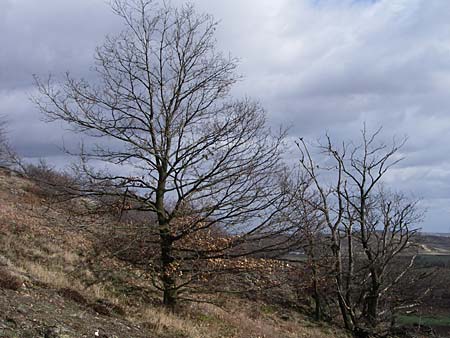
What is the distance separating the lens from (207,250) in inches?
488

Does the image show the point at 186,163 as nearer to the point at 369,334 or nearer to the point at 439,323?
the point at 369,334

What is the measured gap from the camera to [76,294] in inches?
424

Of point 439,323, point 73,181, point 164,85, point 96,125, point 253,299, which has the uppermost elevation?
point 164,85

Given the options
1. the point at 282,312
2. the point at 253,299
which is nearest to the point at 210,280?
the point at 253,299

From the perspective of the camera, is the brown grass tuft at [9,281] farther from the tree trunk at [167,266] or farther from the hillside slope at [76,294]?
the tree trunk at [167,266]

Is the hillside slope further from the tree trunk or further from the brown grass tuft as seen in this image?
the tree trunk

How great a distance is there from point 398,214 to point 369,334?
647cm

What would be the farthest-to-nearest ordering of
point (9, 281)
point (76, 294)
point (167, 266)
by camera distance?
point (167, 266) → point (76, 294) → point (9, 281)

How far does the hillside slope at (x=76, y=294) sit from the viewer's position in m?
8.41

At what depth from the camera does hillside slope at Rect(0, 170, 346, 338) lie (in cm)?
841

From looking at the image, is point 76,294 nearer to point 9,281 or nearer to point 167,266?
point 9,281

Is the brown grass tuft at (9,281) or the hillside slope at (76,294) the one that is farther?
the brown grass tuft at (9,281)

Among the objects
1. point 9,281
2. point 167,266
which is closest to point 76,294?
point 9,281

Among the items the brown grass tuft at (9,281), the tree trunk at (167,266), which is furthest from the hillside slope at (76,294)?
the tree trunk at (167,266)
